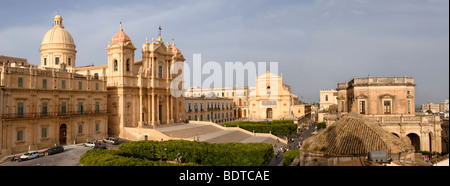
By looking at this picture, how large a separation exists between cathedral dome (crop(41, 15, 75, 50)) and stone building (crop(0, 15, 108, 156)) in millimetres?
1909

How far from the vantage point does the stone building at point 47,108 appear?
1159 inches

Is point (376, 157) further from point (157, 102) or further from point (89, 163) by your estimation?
point (157, 102)

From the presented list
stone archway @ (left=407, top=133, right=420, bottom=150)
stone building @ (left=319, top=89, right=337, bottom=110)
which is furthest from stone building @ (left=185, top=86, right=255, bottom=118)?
stone archway @ (left=407, top=133, right=420, bottom=150)

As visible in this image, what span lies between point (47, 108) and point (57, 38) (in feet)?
52.6

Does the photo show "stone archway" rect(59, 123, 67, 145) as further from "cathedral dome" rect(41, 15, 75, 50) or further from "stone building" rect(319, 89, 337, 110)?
"stone building" rect(319, 89, 337, 110)

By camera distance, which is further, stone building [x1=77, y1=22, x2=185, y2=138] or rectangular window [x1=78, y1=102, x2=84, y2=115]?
stone building [x1=77, y1=22, x2=185, y2=138]

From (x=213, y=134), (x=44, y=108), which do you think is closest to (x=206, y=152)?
(x=213, y=134)

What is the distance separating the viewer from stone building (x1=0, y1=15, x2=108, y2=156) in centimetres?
2944

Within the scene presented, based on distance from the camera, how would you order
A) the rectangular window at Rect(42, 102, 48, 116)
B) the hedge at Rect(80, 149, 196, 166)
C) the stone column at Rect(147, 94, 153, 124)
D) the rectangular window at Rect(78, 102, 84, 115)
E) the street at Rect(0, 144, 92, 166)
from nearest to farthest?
the hedge at Rect(80, 149, 196, 166) < the street at Rect(0, 144, 92, 166) < the rectangular window at Rect(42, 102, 48, 116) < the rectangular window at Rect(78, 102, 84, 115) < the stone column at Rect(147, 94, 153, 124)

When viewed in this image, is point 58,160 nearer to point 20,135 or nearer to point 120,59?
point 20,135

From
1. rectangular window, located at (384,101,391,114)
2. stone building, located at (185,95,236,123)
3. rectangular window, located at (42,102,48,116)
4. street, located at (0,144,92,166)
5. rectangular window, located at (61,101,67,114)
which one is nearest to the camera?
street, located at (0,144,92,166)
